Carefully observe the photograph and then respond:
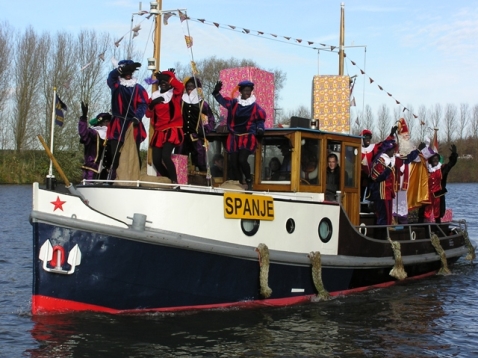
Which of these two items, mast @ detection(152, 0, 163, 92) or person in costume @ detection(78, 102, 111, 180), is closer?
mast @ detection(152, 0, 163, 92)

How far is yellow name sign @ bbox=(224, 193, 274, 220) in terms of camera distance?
9156mm

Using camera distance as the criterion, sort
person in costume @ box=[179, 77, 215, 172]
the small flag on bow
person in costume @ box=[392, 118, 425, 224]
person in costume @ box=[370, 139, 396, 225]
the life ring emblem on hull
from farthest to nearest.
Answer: person in costume @ box=[392, 118, 425, 224] → person in costume @ box=[370, 139, 396, 225] → person in costume @ box=[179, 77, 215, 172] → the life ring emblem on hull → the small flag on bow

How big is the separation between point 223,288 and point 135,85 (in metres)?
2.97

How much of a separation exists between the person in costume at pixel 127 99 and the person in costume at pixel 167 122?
0.69ft

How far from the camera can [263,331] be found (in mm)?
8828

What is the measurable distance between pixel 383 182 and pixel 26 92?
35.3 metres

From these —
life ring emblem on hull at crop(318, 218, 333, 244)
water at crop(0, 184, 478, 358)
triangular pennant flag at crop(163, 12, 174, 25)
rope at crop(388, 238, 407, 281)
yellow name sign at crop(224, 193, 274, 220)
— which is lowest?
water at crop(0, 184, 478, 358)

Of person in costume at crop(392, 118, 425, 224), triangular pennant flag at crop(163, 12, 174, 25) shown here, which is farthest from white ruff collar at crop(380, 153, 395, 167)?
triangular pennant flag at crop(163, 12, 174, 25)

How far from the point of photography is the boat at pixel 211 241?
827 cm

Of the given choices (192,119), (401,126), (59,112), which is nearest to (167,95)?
(192,119)

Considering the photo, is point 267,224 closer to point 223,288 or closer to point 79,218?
point 223,288

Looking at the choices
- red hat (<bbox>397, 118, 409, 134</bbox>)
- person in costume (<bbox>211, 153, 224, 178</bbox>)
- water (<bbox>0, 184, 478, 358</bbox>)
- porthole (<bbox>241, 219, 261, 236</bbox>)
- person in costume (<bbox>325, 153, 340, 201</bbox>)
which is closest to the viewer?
water (<bbox>0, 184, 478, 358</bbox>)

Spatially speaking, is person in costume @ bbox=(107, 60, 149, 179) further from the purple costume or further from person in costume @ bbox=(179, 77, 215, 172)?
the purple costume

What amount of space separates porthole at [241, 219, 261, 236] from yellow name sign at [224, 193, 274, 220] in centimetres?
8
